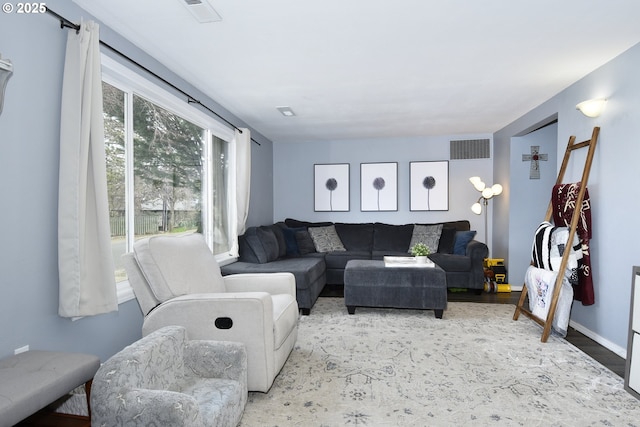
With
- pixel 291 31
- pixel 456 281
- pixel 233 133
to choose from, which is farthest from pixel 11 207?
pixel 456 281

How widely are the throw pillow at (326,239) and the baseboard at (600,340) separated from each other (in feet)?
9.95

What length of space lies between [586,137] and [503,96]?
94 cm

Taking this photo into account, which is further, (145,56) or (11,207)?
(145,56)

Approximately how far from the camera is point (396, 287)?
3844 millimetres

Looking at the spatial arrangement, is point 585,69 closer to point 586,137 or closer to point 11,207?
A: point 586,137

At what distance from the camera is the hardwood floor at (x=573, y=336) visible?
8.96ft

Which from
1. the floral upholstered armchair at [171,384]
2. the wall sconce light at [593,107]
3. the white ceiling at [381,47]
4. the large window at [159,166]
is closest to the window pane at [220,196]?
the large window at [159,166]

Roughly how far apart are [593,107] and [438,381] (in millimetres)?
2566

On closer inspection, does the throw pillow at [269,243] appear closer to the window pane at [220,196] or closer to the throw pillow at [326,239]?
the window pane at [220,196]

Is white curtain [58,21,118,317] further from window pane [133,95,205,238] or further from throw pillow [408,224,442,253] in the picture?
throw pillow [408,224,442,253]

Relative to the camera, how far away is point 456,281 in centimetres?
489

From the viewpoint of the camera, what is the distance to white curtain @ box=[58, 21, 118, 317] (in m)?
2.04

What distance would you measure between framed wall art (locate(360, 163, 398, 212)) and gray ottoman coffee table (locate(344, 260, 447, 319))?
2.37 metres

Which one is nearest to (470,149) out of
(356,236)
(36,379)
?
(356,236)
